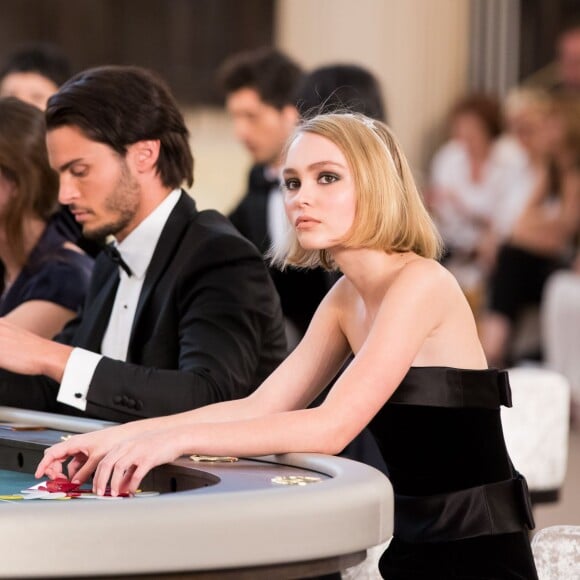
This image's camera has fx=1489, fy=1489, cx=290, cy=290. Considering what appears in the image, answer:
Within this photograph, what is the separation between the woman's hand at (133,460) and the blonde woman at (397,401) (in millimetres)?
23

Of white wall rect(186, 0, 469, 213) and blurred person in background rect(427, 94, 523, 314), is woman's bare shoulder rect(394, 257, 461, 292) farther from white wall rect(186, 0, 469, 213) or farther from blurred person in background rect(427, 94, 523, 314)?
white wall rect(186, 0, 469, 213)

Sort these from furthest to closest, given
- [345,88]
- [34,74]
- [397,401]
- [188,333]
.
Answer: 1. [34,74]
2. [345,88]
3. [188,333]
4. [397,401]

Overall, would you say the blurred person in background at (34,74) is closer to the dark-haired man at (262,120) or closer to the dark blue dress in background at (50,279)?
the dark-haired man at (262,120)

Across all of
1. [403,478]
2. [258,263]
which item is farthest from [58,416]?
[403,478]

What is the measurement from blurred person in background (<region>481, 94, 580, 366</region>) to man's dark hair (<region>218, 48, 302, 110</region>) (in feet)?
8.55

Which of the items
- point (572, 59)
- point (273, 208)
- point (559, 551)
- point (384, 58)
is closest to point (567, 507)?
point (273, 208)

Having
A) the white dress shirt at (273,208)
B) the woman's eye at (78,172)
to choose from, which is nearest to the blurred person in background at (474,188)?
the white dress shirt at (273,208)

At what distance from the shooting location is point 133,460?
1.99m

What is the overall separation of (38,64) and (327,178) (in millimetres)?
2903

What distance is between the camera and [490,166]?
873 centimetres

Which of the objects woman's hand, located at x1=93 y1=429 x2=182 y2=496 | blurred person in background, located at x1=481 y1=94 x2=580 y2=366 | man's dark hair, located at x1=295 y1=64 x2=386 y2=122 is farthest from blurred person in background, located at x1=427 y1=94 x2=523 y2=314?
woman's hand, located at x1=93 y1=429 x2=182 y2=496

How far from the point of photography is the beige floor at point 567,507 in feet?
16.1

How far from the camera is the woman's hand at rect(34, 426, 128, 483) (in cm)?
212

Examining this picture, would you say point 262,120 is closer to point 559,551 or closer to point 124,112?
point 124,112
